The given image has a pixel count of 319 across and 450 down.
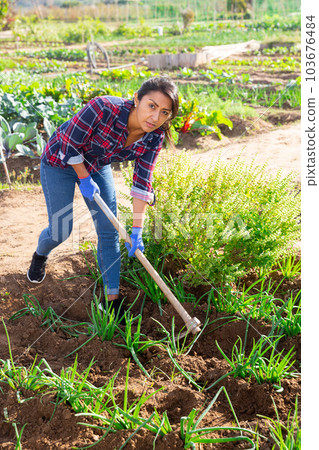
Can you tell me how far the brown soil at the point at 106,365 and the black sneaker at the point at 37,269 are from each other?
1.8 inches

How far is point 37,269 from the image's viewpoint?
2852 millimetres

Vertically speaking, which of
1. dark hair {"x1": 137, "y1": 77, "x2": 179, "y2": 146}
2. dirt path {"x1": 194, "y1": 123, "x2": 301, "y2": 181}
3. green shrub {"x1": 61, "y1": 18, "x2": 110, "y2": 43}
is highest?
green shrub {"x1": 61, "y1": 18, "x2": 110, "y2": 43}

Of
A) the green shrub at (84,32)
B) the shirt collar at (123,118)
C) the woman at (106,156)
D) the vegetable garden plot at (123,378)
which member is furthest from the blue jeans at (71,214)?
the green shrub at (84,32)

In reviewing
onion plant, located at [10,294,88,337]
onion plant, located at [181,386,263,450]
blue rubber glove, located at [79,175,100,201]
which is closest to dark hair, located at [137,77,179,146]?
blue rubber glove, located at [79,175,100,201]

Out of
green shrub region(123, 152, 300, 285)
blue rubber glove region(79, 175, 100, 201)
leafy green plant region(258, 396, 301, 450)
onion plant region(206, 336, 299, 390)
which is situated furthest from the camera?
green shrub region(123, 152, 300, 285)

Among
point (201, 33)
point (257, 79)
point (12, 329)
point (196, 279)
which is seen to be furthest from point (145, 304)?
point (201, 33)

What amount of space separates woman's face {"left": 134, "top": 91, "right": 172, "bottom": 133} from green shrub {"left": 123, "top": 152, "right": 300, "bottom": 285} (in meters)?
0.52

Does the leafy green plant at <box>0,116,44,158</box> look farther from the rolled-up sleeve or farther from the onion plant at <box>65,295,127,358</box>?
the onion plant at <box>65,295,127,358</box>

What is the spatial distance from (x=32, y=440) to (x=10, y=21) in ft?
77.8

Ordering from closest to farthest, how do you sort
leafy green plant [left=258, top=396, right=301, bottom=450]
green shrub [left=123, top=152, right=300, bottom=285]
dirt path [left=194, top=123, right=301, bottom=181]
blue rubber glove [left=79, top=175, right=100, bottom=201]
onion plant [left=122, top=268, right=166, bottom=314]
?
1. leafy green plant [left=258, top=396, right=301, bottom=450]
2. blue rubber glove [left=79, top=175, right=100, bottom=201]
3. green shrub [left=123, top=152, right=300, bottom=285]
4. onion plant [left=122, top=268, right=166, bottom=314]
5. dirt path [left=194, top=123, right=301, bottom=181]

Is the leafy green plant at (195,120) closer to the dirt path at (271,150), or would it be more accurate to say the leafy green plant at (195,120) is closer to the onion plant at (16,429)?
the dirt path at (271,150)

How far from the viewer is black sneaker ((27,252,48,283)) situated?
2.83 metres

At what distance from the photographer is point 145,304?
274 cm

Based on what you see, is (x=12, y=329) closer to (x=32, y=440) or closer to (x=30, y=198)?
(x=32, y=440)
